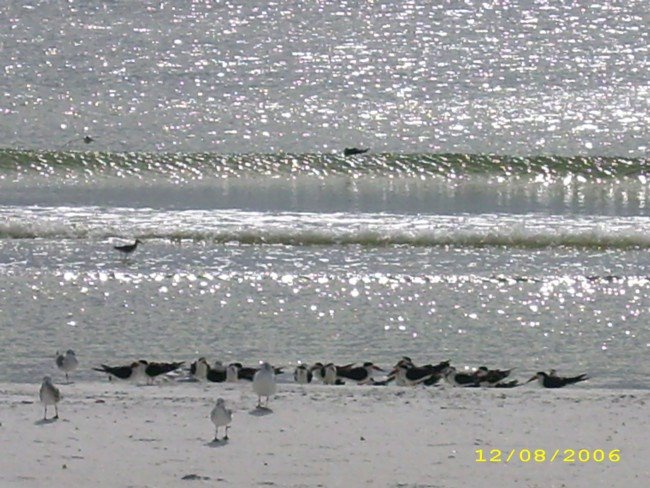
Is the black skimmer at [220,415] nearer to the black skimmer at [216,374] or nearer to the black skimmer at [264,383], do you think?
the black skimmer at [264,383]

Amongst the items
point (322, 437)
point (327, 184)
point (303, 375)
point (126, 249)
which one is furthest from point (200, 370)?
point (327, 184)

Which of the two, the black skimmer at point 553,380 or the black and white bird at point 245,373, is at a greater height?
the black and white bird at point 245,373

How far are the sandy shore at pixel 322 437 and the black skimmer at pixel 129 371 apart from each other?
0.21 metres

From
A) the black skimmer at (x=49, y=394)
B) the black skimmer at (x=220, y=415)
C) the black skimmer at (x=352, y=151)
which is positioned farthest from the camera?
the black skimmer at (x=352, y=151)

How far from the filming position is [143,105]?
29203 millimetres

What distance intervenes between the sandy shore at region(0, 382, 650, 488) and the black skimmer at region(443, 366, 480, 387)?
0.37m

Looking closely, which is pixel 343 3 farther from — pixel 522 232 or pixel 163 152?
pixel 522 232

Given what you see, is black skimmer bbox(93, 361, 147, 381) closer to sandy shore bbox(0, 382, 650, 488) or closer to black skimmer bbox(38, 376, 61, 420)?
sandy shore bbox(0, 382, 650, 488)

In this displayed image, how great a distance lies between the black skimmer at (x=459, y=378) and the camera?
37.9 ft

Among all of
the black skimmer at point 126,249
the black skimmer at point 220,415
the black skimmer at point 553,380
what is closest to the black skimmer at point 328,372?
the black skimmer at point 553,380

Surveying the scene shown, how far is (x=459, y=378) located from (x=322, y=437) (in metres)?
2.26
